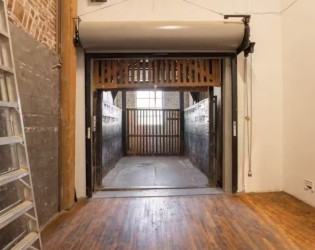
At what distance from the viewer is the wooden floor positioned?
2.06 meters

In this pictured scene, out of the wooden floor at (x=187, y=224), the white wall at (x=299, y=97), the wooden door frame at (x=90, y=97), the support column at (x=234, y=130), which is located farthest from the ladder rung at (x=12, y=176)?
the white wall at (x=299, y=97)

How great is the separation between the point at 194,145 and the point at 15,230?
16.8ft

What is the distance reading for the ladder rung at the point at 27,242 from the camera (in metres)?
1.50

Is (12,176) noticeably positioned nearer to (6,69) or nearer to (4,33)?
(6,69)

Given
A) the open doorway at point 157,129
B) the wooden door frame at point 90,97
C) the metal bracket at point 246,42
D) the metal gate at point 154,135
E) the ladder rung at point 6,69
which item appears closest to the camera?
the ladder rung at point 6,69

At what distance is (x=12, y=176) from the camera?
152 cm

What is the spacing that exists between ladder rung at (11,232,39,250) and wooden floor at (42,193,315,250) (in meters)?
0.42

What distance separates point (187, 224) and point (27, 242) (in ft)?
4.82

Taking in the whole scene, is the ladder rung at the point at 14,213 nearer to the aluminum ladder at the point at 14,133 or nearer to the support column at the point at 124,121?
the aluminum ladder at the point at 14,133

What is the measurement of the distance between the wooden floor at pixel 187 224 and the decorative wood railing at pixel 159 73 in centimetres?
164

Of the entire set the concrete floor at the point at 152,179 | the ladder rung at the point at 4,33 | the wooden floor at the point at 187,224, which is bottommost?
the concrete floor at the point at 152,179

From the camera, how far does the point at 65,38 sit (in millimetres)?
Answer: 2906

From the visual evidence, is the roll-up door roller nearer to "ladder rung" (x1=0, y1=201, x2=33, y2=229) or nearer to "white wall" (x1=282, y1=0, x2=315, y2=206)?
"white wall" (x1=282, y1=0, x2=315, y2=206)

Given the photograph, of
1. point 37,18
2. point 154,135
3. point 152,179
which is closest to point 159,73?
point 37,18
